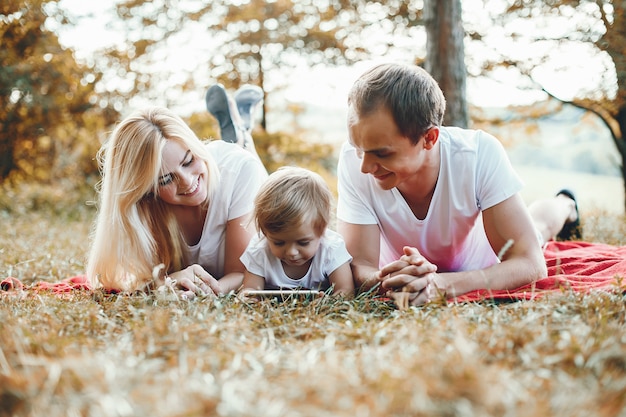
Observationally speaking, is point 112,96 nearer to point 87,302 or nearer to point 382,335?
point 87,302

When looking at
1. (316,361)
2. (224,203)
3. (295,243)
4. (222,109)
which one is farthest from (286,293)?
(222,109)

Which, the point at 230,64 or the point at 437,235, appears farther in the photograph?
the point at 230,64

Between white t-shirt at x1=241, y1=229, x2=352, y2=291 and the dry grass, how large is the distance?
56cm

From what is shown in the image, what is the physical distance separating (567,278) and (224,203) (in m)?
1.85

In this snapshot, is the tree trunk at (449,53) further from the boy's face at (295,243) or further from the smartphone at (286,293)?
the smartphone at (286,293)

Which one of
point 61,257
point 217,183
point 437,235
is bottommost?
point 61,257

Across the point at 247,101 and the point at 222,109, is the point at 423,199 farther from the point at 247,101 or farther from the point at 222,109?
the point at 247,101

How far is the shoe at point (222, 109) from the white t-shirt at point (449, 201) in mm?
1750

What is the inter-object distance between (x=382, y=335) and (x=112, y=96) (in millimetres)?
9383

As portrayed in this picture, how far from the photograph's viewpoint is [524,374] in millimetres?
1540

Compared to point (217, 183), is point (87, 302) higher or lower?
lower

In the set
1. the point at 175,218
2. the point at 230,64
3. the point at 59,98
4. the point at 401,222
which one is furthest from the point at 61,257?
the point at 230,64

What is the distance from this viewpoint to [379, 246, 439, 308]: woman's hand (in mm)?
2541

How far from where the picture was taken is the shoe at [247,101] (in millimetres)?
5191
